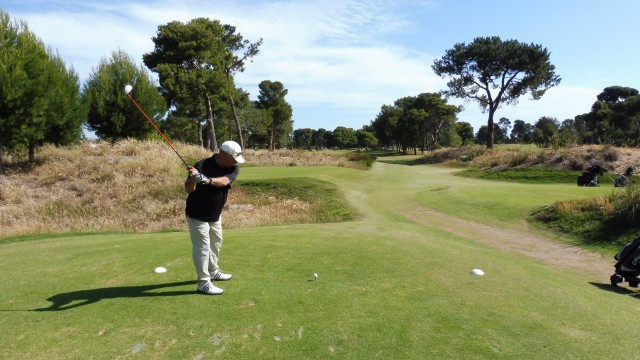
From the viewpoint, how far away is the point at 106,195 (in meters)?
22.9

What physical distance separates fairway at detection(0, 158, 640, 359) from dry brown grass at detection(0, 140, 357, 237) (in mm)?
7085

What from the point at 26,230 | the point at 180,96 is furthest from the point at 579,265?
the point at 180,96

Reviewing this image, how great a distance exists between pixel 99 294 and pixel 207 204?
6.75 feet

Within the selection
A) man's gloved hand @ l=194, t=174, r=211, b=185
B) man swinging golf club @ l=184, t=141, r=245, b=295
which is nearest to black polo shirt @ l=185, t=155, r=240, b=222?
man swinging golf club @ l=184, t=141, r=245, b=295

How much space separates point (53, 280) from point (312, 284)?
4.24 metres

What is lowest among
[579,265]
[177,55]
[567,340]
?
[579,265]

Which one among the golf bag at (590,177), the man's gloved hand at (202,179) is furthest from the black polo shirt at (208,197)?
the golf bag at (590,177)

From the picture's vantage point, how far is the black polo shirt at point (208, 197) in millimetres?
6379

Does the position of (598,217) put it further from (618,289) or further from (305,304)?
(305,304)

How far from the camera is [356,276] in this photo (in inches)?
287

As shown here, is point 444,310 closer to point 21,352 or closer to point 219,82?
point 21,352

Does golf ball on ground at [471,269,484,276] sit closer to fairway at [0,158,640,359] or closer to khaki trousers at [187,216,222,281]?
fairway at [0,158,640,359]

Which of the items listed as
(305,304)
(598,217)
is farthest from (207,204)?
(598,217)

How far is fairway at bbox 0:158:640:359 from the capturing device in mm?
4766
